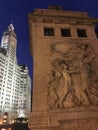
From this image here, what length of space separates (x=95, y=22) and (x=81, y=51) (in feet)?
13.8

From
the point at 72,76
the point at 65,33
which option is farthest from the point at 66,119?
the point at 65,33

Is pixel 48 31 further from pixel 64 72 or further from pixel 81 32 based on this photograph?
pixel 64 72

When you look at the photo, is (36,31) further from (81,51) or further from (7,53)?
(7,53)

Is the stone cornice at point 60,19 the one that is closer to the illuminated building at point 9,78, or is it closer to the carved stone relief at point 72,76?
the carved stone relief at point 72,76

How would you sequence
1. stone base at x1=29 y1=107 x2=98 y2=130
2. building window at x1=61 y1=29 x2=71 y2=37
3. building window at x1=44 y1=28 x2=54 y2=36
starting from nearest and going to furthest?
stone base at x1=29 y1=107 x2=98 y2=130
building window at x1=44 y1=28 x2=54 y2=36
building window at x1=61 y1=29 x2=71 y2=37

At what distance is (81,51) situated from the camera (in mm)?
12641

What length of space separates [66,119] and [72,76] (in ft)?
9.76

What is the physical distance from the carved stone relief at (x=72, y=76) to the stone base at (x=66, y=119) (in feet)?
1.36

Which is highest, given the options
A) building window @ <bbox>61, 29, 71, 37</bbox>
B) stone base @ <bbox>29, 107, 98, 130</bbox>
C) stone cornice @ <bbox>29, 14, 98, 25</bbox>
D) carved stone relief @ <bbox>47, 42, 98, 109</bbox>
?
stone cornice @ <bbox>29, 14, 98, 25</bbox>

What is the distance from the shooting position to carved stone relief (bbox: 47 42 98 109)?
10492mm

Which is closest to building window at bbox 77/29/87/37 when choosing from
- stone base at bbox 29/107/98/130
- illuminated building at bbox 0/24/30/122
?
stone base at bbox 29/107/98/130

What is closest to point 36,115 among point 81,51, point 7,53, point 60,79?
point 60,79

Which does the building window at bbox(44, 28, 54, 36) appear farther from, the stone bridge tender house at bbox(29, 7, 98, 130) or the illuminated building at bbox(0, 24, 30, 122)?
the illuminated building at bbox(0, 24, 30, 122)

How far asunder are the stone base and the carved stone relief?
41cm
